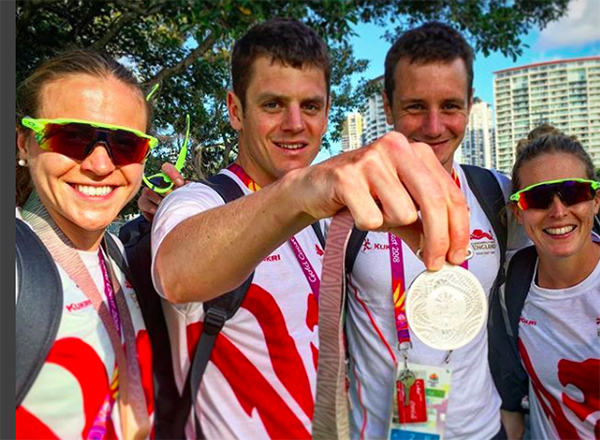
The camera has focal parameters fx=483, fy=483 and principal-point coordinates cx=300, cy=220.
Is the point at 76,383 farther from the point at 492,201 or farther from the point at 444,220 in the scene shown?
the point at 492,201

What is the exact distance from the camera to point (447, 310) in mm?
1019

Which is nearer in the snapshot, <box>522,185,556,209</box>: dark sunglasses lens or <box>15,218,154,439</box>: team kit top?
<box>15,218,154,439</box>: team kit top

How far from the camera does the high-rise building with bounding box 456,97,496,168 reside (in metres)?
4.30

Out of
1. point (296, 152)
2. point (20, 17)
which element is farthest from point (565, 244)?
point (20, 17)

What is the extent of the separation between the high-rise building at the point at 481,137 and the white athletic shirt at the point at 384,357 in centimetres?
238

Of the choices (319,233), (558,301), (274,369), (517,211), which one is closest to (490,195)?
(517,211)

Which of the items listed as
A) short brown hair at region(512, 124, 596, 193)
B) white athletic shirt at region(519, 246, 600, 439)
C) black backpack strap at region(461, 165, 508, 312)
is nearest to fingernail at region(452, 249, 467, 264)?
black backpack strap at region(461, 165, 508, 312)

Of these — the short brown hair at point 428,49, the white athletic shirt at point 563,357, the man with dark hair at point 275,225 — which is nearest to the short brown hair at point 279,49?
the man with dark hair at point 275,225

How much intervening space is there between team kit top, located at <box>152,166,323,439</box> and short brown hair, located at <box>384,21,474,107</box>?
1147mm

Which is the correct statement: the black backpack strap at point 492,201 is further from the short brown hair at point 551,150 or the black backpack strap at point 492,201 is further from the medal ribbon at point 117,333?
the medal ribbon at point 117,333

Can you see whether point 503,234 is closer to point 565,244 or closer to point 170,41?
point 565,244

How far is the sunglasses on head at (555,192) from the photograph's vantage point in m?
2.10

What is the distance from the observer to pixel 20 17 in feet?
15.3

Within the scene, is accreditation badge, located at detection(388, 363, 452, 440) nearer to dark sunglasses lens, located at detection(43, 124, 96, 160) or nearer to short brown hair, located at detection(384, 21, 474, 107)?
short brown hair, located at detection(384, 21, 474, 107)
